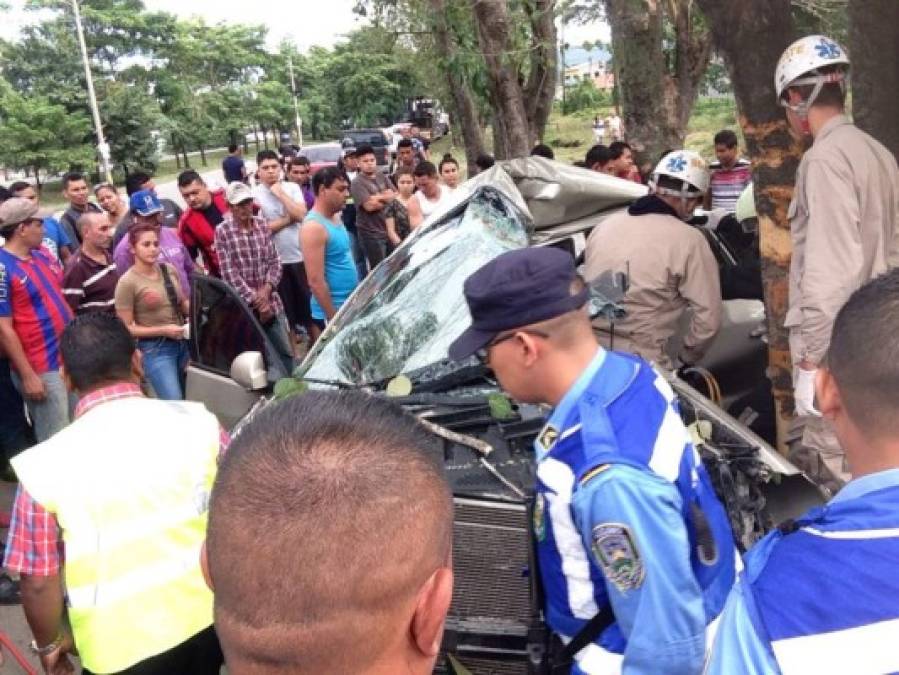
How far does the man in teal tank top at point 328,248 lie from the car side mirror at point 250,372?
7.35 ft

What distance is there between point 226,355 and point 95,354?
148 cm

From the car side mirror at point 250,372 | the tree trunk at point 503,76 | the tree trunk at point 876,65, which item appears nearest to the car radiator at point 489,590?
the car side mirror at point 250,372

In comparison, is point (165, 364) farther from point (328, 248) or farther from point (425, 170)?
point (425, 170)

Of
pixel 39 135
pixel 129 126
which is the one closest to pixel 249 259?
pixel 39 135

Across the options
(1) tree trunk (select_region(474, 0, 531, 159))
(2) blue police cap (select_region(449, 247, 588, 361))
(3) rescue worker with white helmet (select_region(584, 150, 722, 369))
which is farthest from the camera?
(1) tree trunk (select_region(474, 0, 531, 159))

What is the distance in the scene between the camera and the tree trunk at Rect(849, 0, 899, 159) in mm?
3459

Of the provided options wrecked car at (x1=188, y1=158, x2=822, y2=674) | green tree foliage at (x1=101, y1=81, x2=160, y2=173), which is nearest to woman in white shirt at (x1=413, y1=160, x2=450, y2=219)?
wrecked car at (x1=188, y1=158, x2=822, y2=674)

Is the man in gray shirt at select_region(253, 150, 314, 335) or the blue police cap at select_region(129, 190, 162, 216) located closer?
the blue police cap at select_region(129, 190, 162, 216)

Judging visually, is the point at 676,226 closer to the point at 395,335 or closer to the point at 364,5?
the point at 395,335

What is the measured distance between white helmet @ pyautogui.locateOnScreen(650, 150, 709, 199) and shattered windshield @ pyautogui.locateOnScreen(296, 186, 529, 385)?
28.3 inches

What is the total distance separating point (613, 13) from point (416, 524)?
26.9ft

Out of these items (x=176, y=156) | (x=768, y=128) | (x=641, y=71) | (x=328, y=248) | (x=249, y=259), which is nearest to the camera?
(x=768, y=128)

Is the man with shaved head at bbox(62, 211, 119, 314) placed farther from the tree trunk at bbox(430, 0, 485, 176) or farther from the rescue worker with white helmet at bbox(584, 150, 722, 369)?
the tree trunk at bbox(430, 0, 485, 176)

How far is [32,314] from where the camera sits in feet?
15.7
